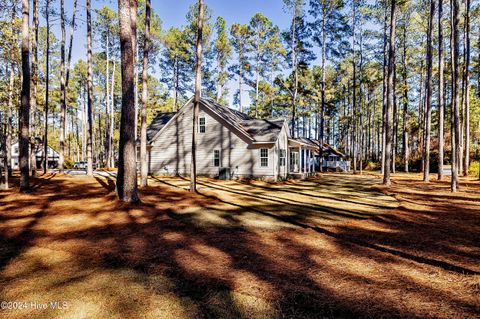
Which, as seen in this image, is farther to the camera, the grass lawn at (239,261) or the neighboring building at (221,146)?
the neighboring building at (221,146)

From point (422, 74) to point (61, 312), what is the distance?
43683 millimetres

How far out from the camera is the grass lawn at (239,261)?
3.73 metres

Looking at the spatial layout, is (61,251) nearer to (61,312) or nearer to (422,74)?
(61,312)

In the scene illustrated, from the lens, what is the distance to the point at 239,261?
542 cm

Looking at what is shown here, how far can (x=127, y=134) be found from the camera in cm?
1085

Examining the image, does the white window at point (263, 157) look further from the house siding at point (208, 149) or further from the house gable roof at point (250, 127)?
the house gable roof at point (250, 127)

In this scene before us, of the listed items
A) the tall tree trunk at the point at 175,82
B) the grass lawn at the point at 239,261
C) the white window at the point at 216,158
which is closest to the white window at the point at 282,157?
the white window at the point at 216,158

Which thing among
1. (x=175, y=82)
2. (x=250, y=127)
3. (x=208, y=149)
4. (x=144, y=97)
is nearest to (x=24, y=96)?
(x=144, y=97)

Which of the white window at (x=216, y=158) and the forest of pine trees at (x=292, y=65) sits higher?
the forest of pine trees at (x=292, y=65)

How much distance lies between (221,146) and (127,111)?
527 inches

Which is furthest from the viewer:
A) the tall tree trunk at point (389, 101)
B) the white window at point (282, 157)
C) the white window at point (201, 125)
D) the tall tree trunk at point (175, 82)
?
the tall tree trunk at point (175, 82)

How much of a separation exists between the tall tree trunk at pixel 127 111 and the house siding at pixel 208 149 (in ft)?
42.7

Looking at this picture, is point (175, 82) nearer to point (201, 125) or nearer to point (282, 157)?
point (201, 125)

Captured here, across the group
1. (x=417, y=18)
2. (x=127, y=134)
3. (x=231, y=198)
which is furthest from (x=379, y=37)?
→ (x=127, y=134)
